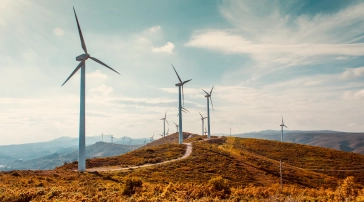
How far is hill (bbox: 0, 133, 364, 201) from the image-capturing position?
27.1m

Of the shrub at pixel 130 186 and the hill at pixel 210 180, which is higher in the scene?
the shrub at pixel 130 186

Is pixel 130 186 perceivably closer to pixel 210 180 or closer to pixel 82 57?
pixel 210 180

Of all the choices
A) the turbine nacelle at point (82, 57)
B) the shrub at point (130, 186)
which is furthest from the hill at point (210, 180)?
the turbine nacelle at point (82, 57)

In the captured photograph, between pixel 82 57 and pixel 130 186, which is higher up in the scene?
pixel 82 57

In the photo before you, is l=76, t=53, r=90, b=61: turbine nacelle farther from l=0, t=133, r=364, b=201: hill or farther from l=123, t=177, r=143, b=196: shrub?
l=123, t=177, r=143, b=196: shrub

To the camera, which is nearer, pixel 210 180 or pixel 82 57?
pixel 210 180

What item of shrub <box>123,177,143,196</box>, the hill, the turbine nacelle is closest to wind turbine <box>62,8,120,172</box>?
the turbine nacelle

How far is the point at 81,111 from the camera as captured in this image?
56438 millimetres

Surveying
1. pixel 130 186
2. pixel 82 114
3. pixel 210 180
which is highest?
pixel 82 114

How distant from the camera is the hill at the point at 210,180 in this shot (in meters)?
27.1

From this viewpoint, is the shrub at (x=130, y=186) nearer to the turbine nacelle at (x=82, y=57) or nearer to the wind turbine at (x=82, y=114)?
the wind turbine at (x=82, y=114)

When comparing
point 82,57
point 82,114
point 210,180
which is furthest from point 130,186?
point 82,57

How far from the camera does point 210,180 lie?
34156 mm

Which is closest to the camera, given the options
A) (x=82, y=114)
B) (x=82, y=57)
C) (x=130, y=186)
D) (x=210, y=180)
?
(x=130, y=186)
